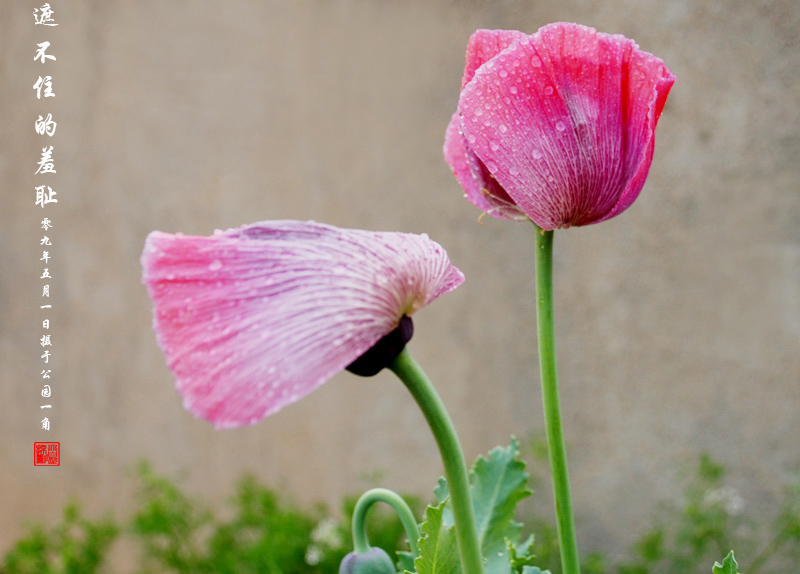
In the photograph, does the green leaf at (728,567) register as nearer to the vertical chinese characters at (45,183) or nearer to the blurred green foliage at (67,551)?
the blurred green foliage at (67,551)

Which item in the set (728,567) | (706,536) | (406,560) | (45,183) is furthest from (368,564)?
(45,183)

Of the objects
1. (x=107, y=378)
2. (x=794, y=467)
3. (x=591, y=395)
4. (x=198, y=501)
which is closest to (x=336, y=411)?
(x=198, y=501)

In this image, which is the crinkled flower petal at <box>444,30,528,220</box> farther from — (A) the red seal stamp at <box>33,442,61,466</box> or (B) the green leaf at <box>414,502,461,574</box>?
(A) the red seal stamp at <box>33,442,61,466</box>

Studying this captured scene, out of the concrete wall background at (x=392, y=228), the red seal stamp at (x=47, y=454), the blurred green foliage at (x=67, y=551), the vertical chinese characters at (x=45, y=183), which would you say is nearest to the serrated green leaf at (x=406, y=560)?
the concrete wall background at (x=392, y=228)

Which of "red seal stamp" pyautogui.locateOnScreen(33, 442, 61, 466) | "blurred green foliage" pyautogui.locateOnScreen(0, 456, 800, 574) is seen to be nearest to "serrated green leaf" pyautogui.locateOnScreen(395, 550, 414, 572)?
"blurred green foliage" pyautogui.locateOnScreen(0, 456, 800, 574)

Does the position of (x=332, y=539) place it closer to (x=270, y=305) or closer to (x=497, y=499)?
(x=497, y=499)

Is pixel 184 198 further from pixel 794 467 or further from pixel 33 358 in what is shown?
pixel 794 467
